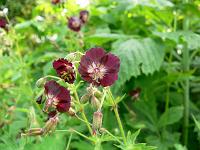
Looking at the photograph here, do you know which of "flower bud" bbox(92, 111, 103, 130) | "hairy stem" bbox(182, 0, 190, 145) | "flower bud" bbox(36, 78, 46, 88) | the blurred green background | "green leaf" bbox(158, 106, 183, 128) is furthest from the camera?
"hairy stem" bbox(182, 0, 190, 145)

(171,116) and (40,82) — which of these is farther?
(171,116)

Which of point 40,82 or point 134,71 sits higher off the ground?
point 40,82

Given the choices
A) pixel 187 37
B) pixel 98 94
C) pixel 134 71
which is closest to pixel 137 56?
pixel 134 71

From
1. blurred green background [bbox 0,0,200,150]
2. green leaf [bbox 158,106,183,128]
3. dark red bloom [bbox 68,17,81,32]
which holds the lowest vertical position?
green leaf [bbox 158,106,183,128]

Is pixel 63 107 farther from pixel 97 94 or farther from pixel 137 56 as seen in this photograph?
pixel 137 56

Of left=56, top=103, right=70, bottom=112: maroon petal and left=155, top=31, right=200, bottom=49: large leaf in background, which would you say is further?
left=155, top=31, right=200, bottom=49: large leaf in background

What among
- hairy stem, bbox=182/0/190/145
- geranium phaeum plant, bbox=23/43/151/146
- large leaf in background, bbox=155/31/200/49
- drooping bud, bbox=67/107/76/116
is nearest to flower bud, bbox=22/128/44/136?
geranium phaeum plant, bbox=23/43/151/146

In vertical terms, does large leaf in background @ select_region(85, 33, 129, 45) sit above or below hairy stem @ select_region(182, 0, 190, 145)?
above

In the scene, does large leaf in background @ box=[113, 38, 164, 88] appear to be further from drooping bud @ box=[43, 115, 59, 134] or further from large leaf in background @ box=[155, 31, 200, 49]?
drooping bud @ box=[43, 115, 59, 134]

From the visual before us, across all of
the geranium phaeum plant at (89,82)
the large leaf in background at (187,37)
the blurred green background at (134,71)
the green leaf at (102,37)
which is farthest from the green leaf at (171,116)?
the geranium phaeum plant at (89,82)
